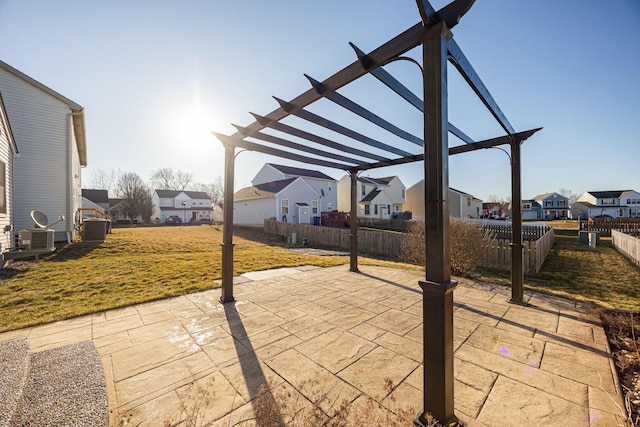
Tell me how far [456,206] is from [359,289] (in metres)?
34.4

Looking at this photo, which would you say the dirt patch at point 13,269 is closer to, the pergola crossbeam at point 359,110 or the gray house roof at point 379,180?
the pergola crossbeam at point 359,110

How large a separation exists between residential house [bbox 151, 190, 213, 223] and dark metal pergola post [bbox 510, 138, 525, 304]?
4033 centimetres

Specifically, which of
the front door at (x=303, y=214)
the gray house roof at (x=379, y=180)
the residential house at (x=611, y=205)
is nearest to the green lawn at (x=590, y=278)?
the front door at (x=303, y=214)

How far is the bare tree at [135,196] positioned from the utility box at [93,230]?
96.1 ft

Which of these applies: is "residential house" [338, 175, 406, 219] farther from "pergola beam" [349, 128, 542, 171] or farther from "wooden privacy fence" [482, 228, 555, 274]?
"pergola beam" [349, 128, 542, 171]

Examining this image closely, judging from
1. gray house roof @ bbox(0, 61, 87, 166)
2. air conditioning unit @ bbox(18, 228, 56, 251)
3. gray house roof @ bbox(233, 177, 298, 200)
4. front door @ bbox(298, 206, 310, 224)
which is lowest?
air conditioning unit @ bbox(18, 228, 56, 251)

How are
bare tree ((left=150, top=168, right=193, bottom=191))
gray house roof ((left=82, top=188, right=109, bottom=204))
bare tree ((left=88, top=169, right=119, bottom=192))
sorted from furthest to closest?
bare tree ((left=150, top=168, right=193, bottom=191)), bare tree ((left=88, top=169, right=119, bottom=192)), gray house roof ((left=82, top=188, right=109, bottom=204))

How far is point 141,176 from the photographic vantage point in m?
40.4

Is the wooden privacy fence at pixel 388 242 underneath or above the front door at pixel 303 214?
underneath

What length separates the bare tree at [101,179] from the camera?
149ft

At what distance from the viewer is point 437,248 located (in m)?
1.94

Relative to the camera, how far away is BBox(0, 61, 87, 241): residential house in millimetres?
9586

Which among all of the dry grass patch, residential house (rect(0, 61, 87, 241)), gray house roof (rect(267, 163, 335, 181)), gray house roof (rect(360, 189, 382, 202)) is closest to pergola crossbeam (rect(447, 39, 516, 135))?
the dry grass patch

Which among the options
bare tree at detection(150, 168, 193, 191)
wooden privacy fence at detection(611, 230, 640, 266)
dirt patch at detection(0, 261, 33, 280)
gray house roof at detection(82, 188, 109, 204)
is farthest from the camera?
bare tree at detection(150, 168, 193, 191)
